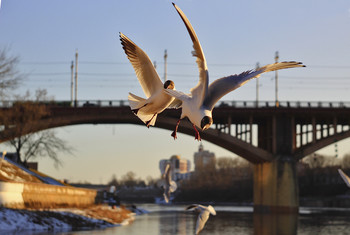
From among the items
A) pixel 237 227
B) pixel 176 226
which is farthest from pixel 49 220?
pixel 237 227

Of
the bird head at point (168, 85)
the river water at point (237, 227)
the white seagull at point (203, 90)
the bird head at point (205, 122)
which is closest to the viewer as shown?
the bird head at point (205, 122)

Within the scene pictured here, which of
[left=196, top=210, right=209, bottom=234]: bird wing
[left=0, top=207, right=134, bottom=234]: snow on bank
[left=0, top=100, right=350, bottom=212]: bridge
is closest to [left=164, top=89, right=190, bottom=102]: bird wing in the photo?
[left=196, top=210, right=209, bottom=234]: bird wing

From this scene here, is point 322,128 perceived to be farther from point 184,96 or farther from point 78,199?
point 184,96

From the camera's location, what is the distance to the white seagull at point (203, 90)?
29.7ft

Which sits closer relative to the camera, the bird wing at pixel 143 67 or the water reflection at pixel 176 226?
the bird wing at pixel 143 67

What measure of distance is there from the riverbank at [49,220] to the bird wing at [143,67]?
20700 mm

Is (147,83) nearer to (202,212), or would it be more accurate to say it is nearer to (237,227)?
(202,212)

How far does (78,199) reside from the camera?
4831 cm

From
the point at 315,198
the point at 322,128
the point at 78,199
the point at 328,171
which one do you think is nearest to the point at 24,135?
the point at 78,199

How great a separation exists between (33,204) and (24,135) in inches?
1231

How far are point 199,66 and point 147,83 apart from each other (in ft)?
7.66

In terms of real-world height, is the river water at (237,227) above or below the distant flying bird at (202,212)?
below

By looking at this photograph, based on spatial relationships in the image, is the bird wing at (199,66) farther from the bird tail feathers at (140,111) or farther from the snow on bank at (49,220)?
the snow on bank at (49,220)

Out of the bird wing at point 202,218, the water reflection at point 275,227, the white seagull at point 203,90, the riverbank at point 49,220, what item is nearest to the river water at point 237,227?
the water reflection at point 275,227
